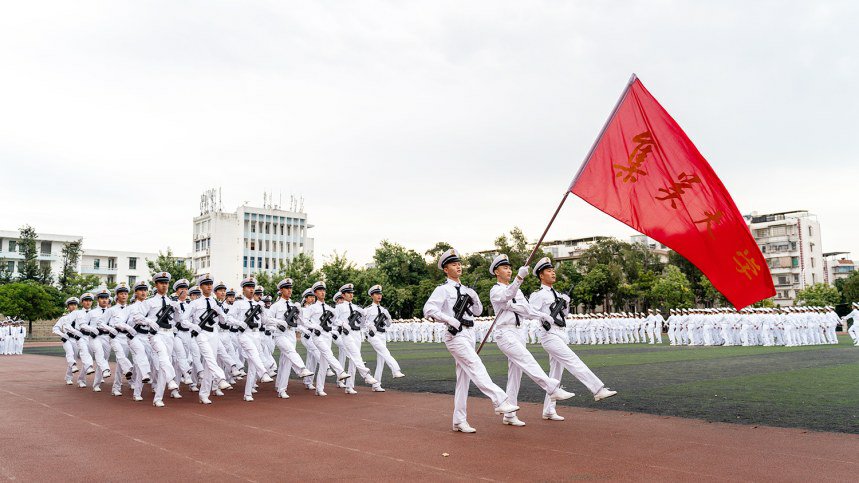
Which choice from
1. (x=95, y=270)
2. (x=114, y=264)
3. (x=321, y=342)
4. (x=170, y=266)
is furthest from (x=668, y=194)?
(x=114, y=264)

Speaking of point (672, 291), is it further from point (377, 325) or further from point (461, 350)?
point (461, 350)

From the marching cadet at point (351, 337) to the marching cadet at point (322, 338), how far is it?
0.56ft

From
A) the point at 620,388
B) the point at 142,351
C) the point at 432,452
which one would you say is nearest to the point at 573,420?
the point at 432,452

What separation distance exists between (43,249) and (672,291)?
254ft

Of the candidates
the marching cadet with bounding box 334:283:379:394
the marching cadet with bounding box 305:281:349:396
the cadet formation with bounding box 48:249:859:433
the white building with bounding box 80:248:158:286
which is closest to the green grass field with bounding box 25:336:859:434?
the marching cadet with bounding box 334:283:379:394

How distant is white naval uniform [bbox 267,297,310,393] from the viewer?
12477mm

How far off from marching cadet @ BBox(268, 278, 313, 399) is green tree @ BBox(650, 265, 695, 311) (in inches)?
1861

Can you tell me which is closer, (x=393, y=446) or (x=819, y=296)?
(x=393, y=446)

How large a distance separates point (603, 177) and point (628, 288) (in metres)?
50.5

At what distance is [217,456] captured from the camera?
6.81 metres

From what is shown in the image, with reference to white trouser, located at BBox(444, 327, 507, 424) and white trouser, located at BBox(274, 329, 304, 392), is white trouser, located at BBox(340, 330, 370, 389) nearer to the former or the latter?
white trouser, located at BBox(274, 329, 304, 392)

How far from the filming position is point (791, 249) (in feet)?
269

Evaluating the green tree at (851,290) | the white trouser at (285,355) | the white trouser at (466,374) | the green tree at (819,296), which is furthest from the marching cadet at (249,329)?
the green tree at (851,290)

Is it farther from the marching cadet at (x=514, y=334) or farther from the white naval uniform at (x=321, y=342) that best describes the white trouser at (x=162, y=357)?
the marching cadet at (x=514, y=334)
